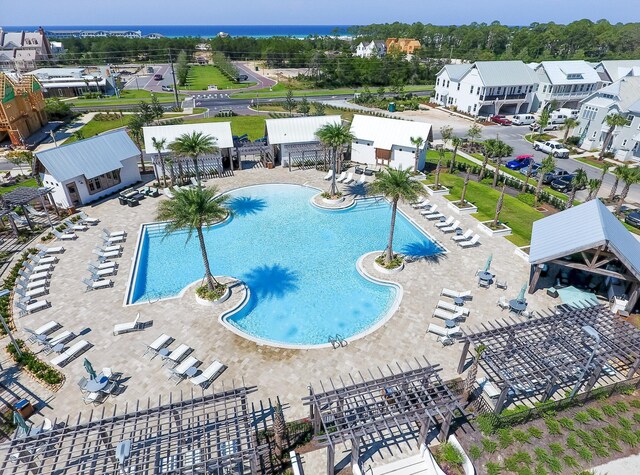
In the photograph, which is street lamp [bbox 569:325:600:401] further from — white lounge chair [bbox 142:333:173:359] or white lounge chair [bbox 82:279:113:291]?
white lounge chair [bbox 82:279:113:291]

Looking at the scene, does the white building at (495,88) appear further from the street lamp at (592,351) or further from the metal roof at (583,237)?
the street lamp at (592,351)

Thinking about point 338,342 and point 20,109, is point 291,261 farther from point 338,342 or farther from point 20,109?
point 20,109

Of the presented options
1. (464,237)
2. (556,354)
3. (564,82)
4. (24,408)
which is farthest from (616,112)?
(24,408)

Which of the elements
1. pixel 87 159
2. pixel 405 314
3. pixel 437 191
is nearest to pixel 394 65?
pixel 437 191

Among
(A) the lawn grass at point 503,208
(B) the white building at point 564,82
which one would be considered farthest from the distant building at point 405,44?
(A) the lawn grass at point 503,208

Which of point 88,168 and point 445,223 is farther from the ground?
point 88,168
